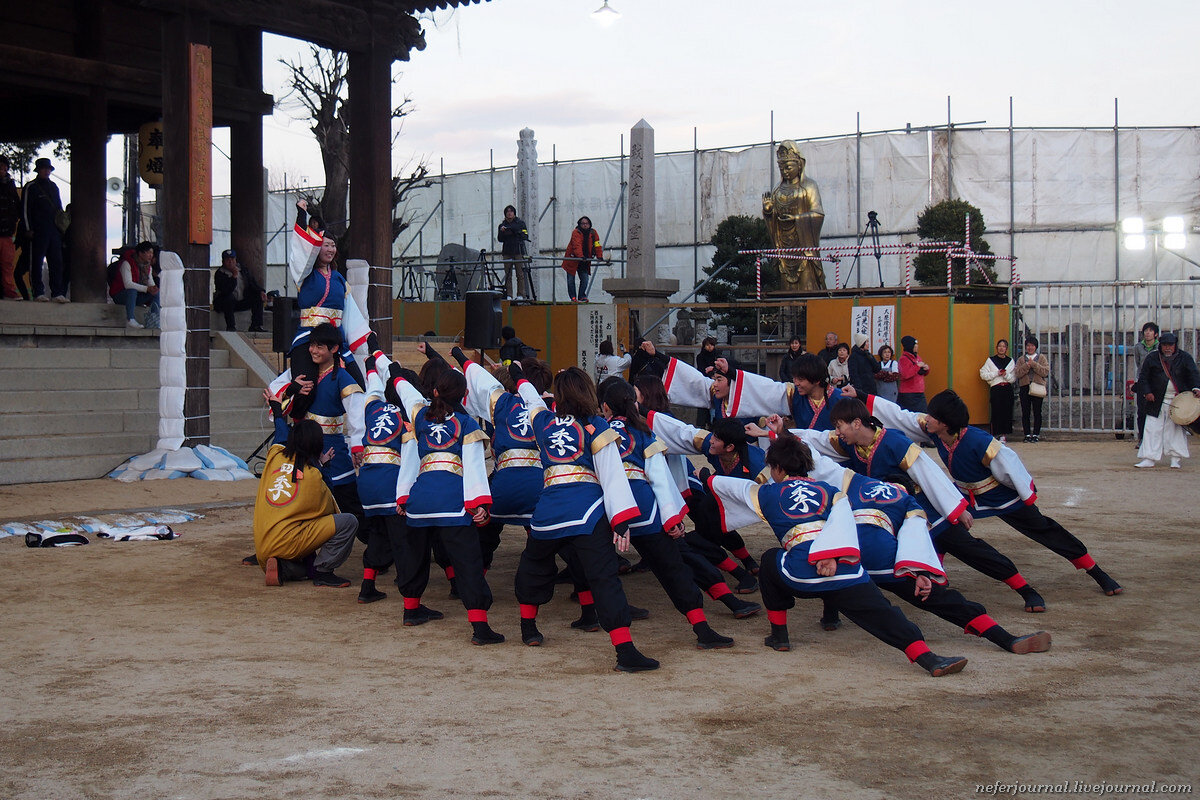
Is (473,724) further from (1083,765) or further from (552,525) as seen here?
(1083,765)

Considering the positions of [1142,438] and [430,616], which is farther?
[1142,438]

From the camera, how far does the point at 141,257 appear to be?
558 inches

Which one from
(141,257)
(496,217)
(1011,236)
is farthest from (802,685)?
(496,217)

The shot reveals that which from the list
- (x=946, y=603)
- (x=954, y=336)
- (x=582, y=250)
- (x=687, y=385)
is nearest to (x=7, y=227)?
(x=582, y=250)

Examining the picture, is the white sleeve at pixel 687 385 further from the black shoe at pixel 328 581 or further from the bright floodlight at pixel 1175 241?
the bright floodlight at pixel 1175 241

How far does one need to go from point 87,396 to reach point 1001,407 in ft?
36.3

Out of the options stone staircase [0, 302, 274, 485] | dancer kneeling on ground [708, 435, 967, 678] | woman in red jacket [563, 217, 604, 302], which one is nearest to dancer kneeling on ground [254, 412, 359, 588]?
dancer kneeling on ground [708, 435, 967, 678]

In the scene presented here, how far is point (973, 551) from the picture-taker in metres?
5.77

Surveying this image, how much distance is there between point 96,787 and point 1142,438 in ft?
37.2

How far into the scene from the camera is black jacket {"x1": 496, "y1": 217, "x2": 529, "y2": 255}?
19.1 metres

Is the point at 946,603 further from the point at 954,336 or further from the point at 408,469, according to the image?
the point at 954,336

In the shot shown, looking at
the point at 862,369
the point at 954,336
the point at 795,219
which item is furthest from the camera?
the point at 795,219

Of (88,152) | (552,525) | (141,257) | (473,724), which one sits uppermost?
(88,152)

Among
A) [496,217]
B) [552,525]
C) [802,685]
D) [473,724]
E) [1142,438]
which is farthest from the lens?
[496,217]
